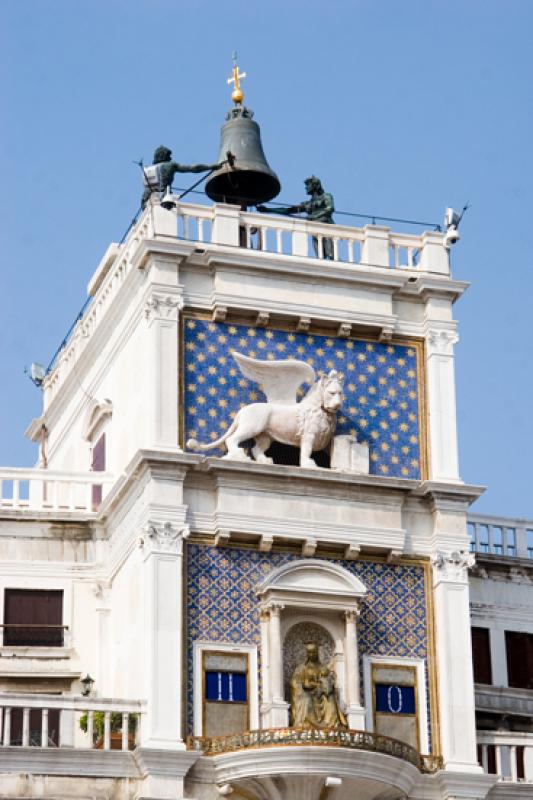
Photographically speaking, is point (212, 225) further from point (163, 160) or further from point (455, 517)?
point (455, 517)

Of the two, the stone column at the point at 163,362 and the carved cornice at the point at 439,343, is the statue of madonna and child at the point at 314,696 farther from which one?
the carved cornice at the point at 439,343

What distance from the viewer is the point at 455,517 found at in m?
40.9

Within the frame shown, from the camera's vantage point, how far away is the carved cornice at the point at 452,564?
40438 millimetres

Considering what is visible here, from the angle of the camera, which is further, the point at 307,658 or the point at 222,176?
the point at 222,176

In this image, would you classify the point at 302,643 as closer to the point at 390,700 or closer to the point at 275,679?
the point at 275,679

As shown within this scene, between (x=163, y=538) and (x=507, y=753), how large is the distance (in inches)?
270

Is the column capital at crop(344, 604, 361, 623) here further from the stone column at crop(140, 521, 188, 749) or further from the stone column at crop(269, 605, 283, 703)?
the stone column at crop(140, 521, 188, 749)

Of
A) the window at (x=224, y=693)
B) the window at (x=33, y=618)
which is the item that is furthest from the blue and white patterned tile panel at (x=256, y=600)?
the window at (x=33, y=618)

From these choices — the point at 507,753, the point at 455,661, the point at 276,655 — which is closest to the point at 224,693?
the point at 276,655

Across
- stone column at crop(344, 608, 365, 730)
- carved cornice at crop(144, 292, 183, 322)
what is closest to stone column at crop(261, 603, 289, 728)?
stone column at crop(344, 608, 365, 730)

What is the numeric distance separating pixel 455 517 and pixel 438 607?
1631mm

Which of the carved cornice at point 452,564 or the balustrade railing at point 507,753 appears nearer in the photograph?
the balustrade railing at point 507,753

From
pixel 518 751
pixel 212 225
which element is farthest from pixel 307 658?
pixel 212 225

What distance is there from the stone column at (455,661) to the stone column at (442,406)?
1522 millimetres
